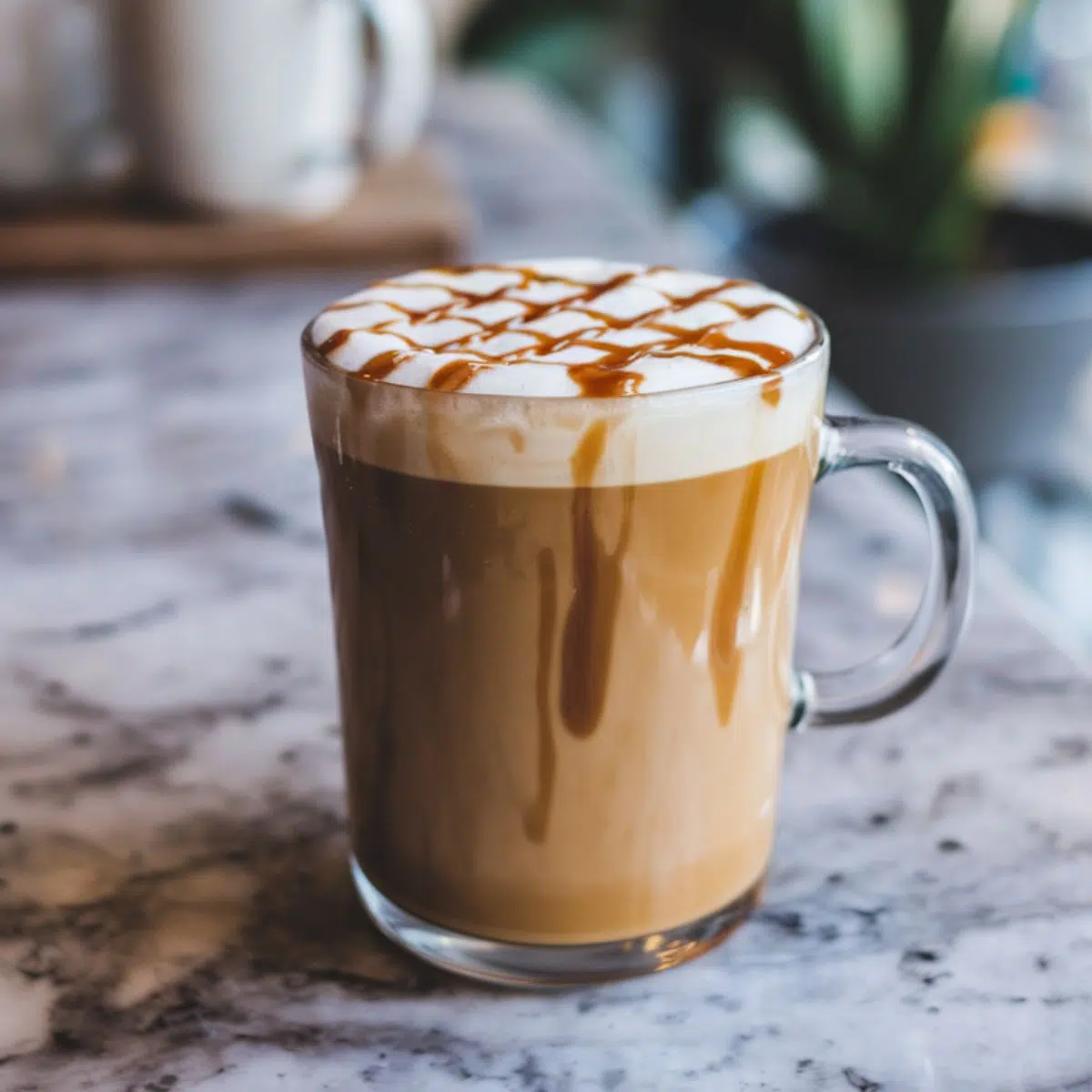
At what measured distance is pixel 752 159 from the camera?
2428mm

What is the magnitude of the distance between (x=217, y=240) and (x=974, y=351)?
33.6 inches

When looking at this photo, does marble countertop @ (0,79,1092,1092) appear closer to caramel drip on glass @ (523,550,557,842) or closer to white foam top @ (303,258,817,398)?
caramel drip on glass @ (523,550,557,842)

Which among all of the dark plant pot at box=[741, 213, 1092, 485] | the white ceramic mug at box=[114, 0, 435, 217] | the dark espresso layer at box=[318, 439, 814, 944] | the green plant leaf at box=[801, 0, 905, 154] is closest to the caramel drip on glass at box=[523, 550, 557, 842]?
the dark espresso layer at box=[318, 439, 814, 944]

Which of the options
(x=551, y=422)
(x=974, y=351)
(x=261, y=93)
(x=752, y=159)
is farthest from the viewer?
(x=752, y=159)

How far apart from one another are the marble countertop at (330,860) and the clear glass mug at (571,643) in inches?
1.0

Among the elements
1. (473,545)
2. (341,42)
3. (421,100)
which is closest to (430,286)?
(473,545)

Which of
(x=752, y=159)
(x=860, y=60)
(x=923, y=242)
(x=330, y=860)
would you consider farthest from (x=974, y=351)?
(x=330, y=860)

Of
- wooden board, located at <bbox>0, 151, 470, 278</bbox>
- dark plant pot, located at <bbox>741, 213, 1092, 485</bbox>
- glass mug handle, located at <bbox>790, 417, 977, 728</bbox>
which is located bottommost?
dark plant pot, located at <bbox>741, 213, 1092, 485</bbox>

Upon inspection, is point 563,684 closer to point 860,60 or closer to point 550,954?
point 550,954

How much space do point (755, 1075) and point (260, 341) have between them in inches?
29.6

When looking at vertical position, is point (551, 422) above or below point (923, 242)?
above

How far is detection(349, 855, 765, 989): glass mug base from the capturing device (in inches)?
15.9

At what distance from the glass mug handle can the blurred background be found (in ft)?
2.55

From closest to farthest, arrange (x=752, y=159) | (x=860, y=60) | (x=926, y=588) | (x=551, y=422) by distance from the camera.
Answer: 1. (x=551, y=422)
2. (x=926, y=588)
3. (x=860, y=60)
4. (x=752, y=159)
